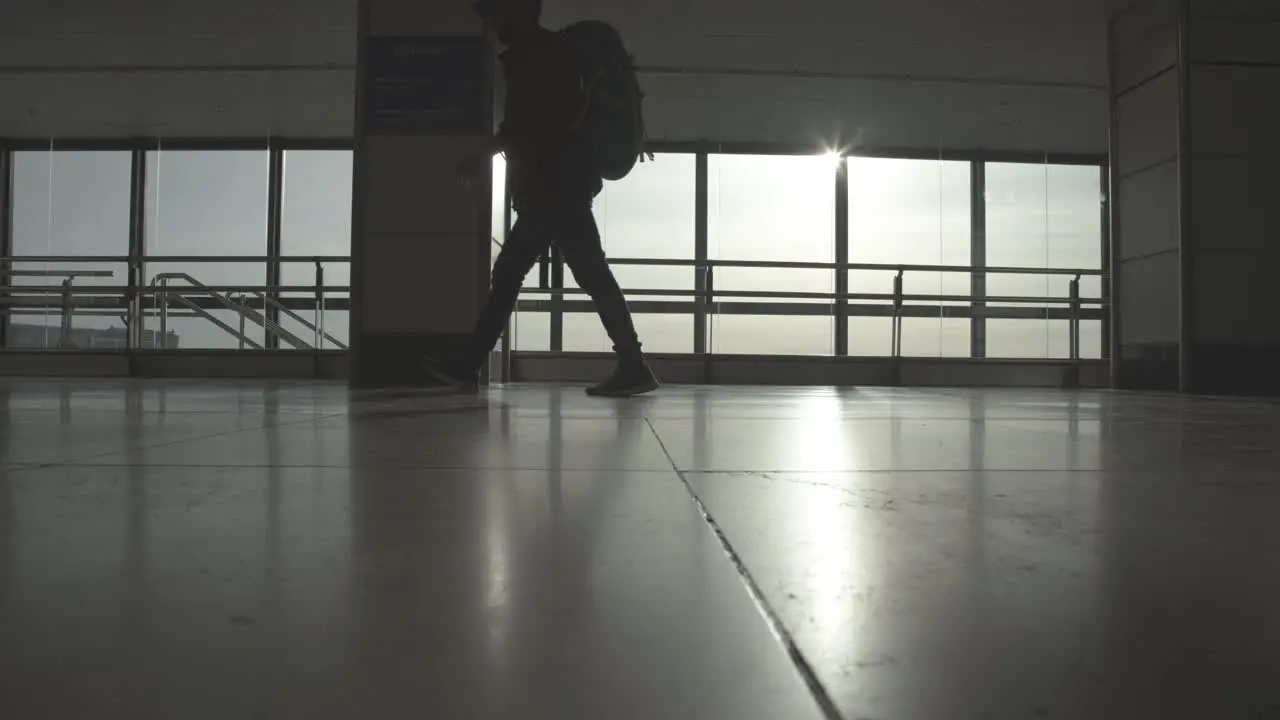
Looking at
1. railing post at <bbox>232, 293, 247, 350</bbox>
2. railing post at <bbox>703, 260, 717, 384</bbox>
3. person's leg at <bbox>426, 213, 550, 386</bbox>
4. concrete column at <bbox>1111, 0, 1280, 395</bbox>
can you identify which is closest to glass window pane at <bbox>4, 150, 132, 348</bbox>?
railing post at <bbox>232, 293, 247, 350</bbox>

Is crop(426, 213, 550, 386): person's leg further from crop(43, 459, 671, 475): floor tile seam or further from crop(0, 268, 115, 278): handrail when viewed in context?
crop(0, 268, 115, 278): handrail

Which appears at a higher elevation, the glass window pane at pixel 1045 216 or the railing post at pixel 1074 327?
the glass window pane at pixel 1045 216

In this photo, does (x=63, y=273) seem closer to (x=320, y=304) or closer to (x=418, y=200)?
(x=320, y=304)

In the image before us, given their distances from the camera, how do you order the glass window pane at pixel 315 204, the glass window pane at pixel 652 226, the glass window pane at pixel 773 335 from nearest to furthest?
the glass window pane at pixel 773 335 → the glass window pane at pixel 652 226 → the glass window pane at pixel 315 204

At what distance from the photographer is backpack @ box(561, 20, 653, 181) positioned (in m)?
2.99

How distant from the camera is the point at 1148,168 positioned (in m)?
5.70

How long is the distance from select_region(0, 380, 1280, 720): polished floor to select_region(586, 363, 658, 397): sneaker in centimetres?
207

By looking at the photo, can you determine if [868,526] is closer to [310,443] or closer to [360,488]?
[360,488]

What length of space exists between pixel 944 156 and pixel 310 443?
1047 cm

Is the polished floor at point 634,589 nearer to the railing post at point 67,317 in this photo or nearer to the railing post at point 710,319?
the railing post at point 710,319

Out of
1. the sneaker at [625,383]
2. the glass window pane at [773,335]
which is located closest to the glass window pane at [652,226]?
the glass window pane at [773,335]

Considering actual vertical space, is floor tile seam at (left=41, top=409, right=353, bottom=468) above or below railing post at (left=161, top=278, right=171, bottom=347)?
below

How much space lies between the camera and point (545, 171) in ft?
10.1

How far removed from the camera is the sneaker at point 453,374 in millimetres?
3238
